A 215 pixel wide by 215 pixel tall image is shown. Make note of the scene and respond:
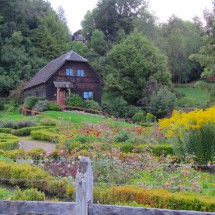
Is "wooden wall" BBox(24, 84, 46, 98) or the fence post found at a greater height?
"wooden wall" BBox(24, 84, 46, 98)

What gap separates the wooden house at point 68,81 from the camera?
122 ft

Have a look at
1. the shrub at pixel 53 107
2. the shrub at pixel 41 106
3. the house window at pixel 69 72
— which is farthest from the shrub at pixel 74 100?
the shrub at pixel 41 106

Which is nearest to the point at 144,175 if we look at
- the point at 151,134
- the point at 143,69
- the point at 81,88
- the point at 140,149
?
the point at 140,149

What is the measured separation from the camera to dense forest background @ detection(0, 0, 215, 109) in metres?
46.4

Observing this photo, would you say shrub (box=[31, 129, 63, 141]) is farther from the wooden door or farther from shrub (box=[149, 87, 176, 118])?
shrub (box=[149, 87, 176, 118])

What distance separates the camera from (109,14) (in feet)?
204

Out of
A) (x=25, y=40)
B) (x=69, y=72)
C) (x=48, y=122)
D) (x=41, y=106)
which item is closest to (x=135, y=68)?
(x=69, y=72)

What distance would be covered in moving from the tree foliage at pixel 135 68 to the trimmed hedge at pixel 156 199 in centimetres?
3850

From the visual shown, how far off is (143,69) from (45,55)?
15279 millimetres

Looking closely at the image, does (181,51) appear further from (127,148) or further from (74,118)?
(127,148)

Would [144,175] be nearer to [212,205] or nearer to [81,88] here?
[212,205]

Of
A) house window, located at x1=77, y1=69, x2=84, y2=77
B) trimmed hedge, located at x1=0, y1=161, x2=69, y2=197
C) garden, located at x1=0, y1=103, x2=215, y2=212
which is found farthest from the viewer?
house window, located at x1=77, y1=69, x2=84, y2=77

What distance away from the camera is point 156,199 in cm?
671

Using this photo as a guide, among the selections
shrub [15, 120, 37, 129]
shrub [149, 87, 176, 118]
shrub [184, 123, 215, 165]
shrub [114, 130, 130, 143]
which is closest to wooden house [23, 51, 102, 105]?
shrub [149, 87, 176, 118]
